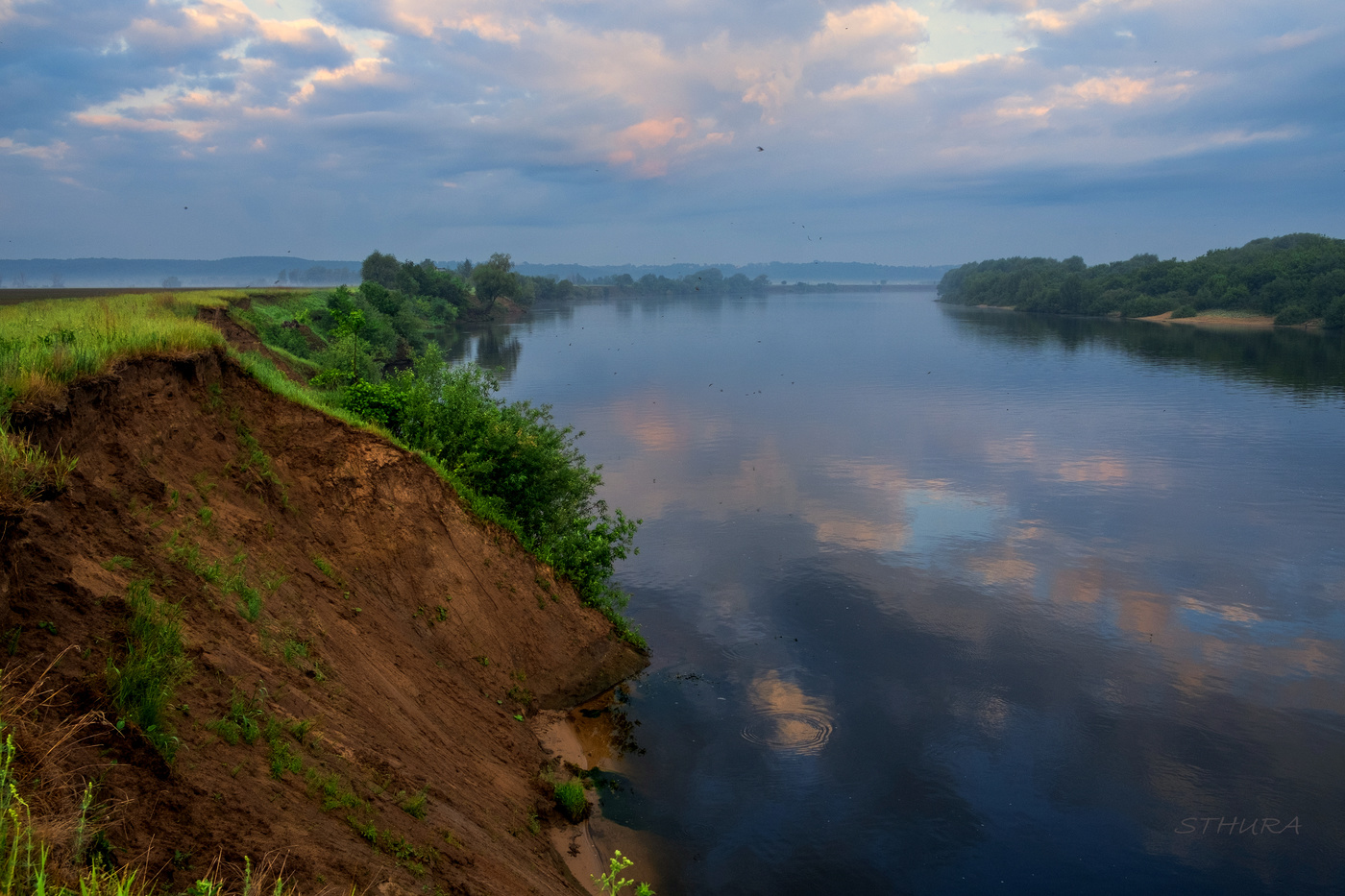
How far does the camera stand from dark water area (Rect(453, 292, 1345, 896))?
714 inches

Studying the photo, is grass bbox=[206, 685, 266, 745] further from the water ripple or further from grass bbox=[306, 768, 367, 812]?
the water ripple

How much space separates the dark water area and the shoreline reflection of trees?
1055 inches

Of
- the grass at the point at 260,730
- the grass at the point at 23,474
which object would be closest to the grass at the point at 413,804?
the grass at the point at 260,730

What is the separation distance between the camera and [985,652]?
27.2 meters

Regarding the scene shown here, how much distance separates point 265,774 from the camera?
9602 millimetres

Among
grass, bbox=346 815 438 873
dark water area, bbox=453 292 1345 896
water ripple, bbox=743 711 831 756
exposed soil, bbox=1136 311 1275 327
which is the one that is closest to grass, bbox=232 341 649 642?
dark water area, bbox=453 292 1345 896

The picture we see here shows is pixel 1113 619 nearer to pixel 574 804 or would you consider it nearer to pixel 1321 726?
pixel 1321 726

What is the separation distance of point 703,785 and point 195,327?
648 inches

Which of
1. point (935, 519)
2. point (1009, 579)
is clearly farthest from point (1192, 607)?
point (935, 519)

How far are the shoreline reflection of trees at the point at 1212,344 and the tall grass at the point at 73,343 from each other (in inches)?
3779

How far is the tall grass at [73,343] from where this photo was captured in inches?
476

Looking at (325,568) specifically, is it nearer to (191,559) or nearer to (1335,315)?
(191,559)

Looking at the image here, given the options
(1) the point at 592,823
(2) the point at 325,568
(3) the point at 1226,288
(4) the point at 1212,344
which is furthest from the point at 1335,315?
(2) the point at 325,568

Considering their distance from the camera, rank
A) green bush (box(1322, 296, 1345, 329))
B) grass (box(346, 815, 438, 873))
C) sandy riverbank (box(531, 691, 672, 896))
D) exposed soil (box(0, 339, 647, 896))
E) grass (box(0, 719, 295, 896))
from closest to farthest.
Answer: grass (box(0, 719, 295, 896)), exposed soil (box(0, 339, 647, 896)), grass (box(346, 815, 438, 873)), sandy riverbank (box(531, 691, 672, 896)), green bush (box(1322, 296, 1345, 329))
